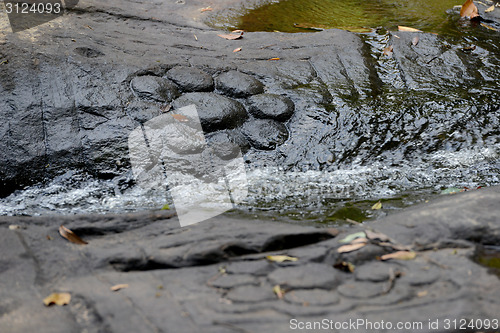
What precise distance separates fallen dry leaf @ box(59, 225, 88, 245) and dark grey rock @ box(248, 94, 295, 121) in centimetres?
189

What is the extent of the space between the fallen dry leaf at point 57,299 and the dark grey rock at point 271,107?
7.47 feet

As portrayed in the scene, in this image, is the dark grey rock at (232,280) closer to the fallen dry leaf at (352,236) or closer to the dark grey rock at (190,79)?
the fallen dry leaf at (352,236)

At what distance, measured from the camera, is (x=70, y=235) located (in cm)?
231

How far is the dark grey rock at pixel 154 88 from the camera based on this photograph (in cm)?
362

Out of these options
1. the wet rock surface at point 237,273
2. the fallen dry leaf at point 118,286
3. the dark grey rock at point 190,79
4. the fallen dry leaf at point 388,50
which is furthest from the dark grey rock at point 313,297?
the fallen dry leaf at point 388,50

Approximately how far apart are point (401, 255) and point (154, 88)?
8.20 feet

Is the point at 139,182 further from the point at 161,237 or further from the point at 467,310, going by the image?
the point at 467,310

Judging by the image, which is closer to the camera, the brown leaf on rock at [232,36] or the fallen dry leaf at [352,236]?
the fallen dry leaf at [352,236]

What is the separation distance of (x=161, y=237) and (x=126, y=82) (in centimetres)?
186

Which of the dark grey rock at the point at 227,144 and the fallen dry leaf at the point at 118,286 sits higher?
the dark grey rock at the point at 227,144

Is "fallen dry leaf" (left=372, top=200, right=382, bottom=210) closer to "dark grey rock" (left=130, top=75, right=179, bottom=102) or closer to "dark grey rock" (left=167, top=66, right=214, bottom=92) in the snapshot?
"dark grey rock" (left=167, top=66, right=214, bottom=92)

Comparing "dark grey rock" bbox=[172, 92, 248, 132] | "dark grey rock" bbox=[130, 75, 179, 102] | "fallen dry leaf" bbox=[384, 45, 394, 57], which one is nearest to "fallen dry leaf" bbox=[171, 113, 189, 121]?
"dark grey rock" bbox=[172, 92, 248, 132]

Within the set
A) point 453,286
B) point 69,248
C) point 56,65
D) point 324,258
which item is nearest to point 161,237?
point 69,248

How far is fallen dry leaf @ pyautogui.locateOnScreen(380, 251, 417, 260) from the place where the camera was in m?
2.03
